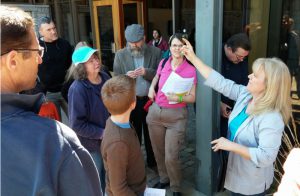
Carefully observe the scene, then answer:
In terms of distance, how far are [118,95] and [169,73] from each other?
1.01 metres

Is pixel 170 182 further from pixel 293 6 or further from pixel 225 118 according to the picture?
pixel 293 6

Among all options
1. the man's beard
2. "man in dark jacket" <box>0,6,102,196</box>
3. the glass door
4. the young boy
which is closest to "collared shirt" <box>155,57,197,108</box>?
the man's beard

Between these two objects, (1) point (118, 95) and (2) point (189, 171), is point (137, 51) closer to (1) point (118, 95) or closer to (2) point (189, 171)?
(1) point (118, 95)

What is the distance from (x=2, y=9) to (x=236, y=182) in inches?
70.9

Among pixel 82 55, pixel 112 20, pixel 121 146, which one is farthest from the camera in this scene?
pixel 112 20

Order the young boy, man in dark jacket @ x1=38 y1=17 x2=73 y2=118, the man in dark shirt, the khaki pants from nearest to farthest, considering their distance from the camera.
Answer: the young boy, the man in dark shirt, the khaki pants, man in dark jacket @ x1=38 y1=17 x2=73 y2=118

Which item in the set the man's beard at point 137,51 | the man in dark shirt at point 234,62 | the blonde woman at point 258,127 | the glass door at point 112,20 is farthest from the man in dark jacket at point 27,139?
the glass door at point 112,20

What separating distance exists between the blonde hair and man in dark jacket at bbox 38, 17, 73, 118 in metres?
2.42

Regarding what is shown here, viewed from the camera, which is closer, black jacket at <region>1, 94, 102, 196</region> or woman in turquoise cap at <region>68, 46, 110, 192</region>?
black jacket at <region>1, 94, 102, 196</region>

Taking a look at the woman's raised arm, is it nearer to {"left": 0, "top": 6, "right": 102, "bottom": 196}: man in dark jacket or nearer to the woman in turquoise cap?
the woman in turquoise cap

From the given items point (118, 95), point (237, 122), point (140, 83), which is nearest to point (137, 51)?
point (140, 83)

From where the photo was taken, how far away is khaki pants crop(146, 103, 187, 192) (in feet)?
8.80

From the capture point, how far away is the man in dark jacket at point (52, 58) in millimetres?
3314

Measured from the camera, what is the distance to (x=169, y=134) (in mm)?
2701
